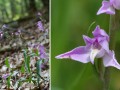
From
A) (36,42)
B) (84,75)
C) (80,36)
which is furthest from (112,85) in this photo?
(36,42)

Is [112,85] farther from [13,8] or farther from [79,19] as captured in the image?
[13,8]

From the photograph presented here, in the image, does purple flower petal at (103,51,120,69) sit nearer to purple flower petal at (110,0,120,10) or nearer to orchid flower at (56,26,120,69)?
orchid flower at (56,26,120,69)

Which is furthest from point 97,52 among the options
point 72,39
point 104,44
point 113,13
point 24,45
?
point 24,45

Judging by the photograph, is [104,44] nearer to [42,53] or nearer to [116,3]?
[116,3]

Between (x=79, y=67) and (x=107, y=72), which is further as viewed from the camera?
(x=79, y=67)

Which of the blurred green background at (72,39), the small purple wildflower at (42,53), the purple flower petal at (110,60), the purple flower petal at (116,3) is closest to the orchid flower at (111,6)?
the purple flower petal at (116,3)

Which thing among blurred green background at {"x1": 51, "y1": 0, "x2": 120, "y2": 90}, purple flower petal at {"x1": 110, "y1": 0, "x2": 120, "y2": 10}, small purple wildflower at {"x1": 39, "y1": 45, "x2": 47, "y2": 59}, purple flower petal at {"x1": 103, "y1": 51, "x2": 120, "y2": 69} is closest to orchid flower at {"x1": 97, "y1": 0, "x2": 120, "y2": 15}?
purple flower petal at {"x1": 110, "y1": 0, "x2": 120, "y2": 10}
